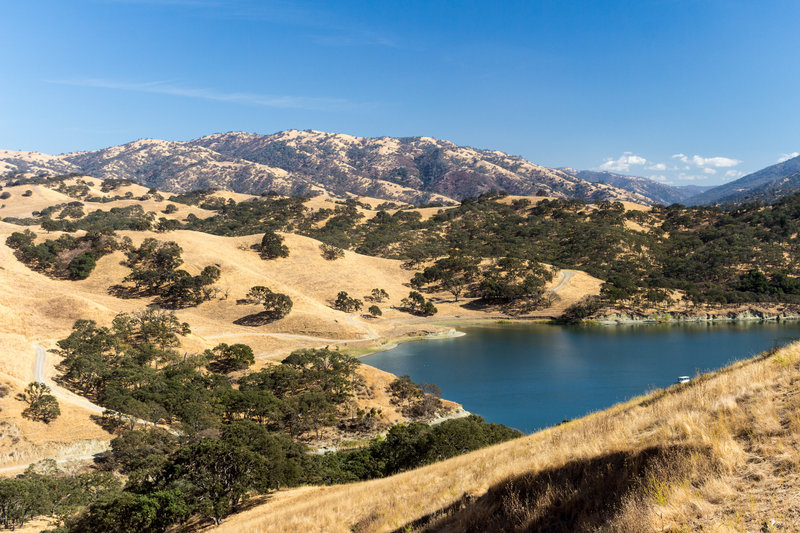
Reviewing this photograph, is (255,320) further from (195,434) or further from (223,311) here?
(195,434)

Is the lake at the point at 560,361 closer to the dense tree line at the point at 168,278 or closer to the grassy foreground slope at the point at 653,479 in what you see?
the grassy foreground slope at the point at 653,479

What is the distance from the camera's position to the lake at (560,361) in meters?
50.6

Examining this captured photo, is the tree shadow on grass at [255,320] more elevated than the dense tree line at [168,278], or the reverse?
the dense tree line at [168,278]

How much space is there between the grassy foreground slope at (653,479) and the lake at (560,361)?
33.8m

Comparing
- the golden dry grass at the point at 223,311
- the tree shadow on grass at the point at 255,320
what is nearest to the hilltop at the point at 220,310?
the golden dry grass at the point at 223,311

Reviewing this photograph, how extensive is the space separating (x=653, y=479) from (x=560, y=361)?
211 feet

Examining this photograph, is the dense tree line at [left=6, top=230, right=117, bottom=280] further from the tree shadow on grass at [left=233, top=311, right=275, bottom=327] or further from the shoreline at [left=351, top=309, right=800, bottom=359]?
the shoreline at [left=351, top=309, right=800, bottom=359]

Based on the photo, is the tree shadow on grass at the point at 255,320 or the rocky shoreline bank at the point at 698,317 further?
the rocky shoreline bank at the point at 698,317

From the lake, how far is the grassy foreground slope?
1330 inches

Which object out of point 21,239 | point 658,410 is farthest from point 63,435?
point 21,239

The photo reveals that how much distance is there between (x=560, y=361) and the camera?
6656cm

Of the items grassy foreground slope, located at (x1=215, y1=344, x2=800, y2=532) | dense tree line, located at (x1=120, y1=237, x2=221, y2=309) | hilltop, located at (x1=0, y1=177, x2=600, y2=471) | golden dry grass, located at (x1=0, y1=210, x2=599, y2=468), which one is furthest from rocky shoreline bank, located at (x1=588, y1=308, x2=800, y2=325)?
grassy foreground slope, located at (x1=215, y1=344, x2=800, y2=532)

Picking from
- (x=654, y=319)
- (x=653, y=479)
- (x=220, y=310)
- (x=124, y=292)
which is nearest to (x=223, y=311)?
(x=220, y=310)

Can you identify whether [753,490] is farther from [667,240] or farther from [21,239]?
[667,240]
